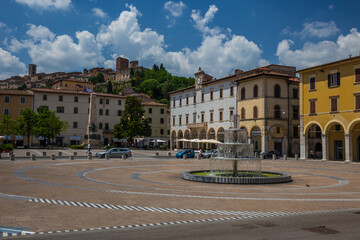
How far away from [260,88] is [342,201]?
3844 cm

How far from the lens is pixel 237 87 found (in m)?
55.5

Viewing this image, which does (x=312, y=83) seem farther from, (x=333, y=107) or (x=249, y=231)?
(x=249, y=231)

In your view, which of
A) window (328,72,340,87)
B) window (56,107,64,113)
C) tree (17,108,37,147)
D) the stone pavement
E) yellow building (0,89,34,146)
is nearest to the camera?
the stone pavement

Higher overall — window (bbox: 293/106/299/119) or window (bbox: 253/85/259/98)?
window (bbox: 253/85/259/98)

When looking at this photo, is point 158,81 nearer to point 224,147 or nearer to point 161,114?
point 161,114

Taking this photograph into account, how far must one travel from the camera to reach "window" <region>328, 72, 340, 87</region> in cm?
4052

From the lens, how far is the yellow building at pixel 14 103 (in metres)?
72.1

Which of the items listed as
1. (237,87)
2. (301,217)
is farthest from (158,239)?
(237,87)

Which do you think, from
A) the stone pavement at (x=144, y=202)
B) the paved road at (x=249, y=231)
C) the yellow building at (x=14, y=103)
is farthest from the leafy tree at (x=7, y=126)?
the paved road at (x=249, y=231)

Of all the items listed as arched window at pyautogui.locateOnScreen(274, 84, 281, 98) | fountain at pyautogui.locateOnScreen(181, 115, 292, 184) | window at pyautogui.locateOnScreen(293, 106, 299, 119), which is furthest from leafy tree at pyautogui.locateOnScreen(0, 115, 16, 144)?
fountain at pyautogui.locateOnScreen(181, 115, 292, 184)

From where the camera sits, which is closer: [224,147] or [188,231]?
[188,231]

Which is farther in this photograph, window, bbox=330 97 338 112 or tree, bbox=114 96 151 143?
tree, bbox=114 96 151 143

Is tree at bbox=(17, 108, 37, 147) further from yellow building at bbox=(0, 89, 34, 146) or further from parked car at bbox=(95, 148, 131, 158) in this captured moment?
parked car at bbox=(95, 148, 131, 158)

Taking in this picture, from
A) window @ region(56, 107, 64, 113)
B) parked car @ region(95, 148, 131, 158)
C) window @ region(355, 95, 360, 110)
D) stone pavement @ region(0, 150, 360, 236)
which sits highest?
window @ region(56, 107, 64, 113)
